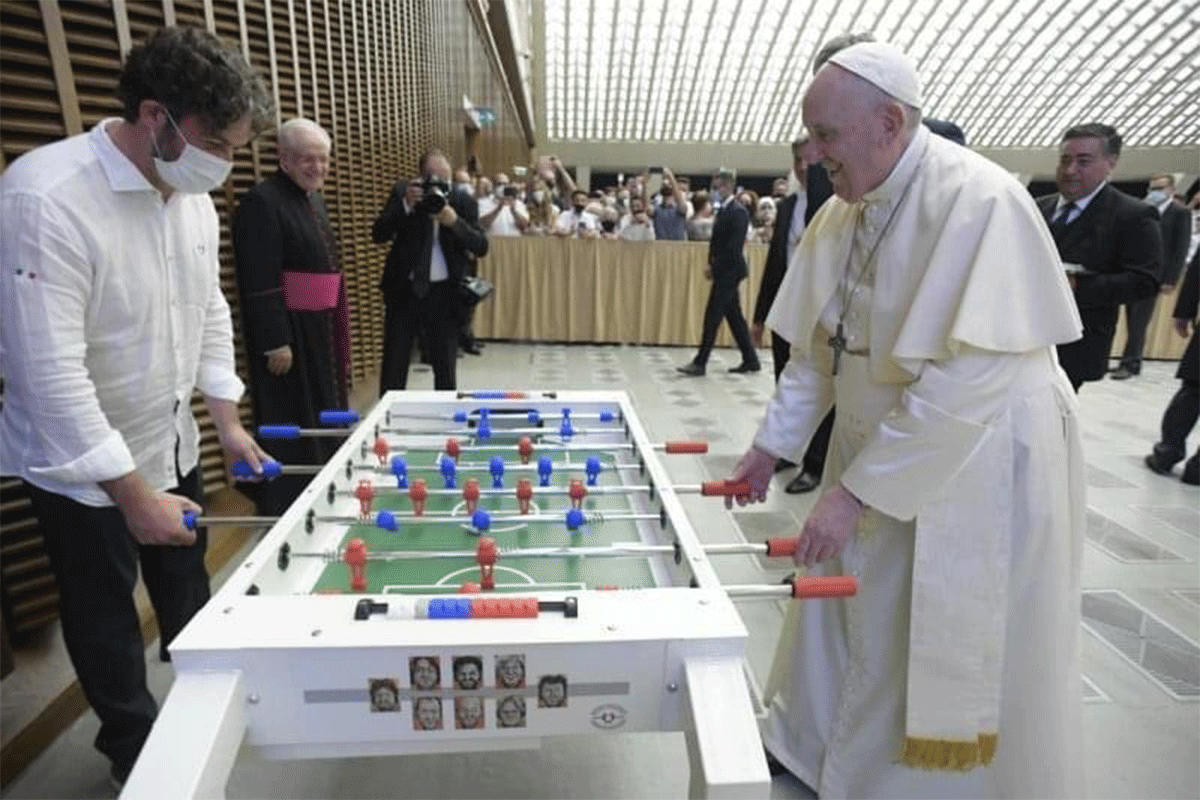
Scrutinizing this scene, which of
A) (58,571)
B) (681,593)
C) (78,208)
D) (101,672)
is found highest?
(78,208)

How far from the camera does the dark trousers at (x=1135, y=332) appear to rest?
7102mm

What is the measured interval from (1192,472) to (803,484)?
2.41 metres

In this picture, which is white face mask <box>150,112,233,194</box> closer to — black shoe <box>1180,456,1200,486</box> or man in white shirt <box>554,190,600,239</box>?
black shoe <box>1180,456,1200,486</box>

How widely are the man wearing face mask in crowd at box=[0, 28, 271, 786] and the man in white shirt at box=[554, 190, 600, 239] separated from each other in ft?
21.1

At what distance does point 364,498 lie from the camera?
1.68m

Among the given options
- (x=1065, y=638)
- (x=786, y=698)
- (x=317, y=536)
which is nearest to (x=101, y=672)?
(x=317, y=536)

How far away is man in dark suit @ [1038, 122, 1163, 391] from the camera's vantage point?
2859 millimetres

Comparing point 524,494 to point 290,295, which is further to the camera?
point 290,295

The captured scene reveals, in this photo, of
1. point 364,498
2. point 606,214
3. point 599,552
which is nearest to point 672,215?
point 606,214

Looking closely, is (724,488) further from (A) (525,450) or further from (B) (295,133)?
(B) (295,133)

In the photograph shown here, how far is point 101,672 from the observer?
163 cm

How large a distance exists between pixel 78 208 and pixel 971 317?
165 cm

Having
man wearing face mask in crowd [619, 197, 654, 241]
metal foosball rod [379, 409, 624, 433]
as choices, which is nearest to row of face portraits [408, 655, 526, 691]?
metal foosball rod [379, 409, 624, 433]

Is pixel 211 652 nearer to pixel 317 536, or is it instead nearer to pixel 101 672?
pixel 317 536
